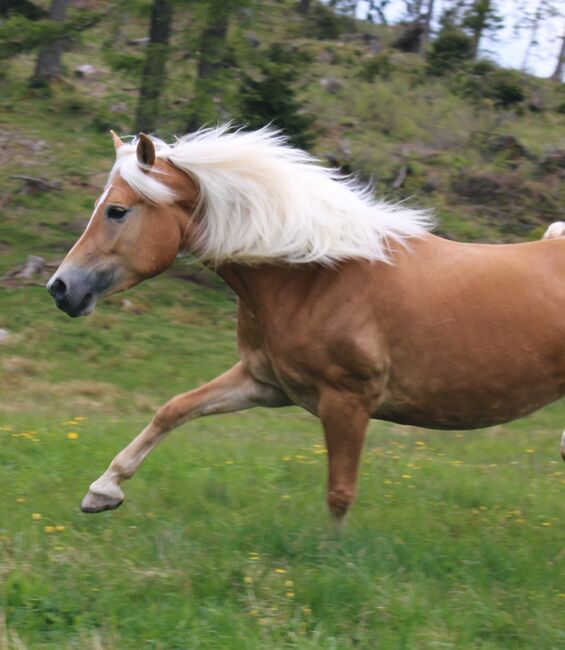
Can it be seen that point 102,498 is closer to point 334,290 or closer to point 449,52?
point 334,290

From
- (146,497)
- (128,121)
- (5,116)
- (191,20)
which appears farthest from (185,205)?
(5,116)

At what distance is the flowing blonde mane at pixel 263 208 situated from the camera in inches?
207

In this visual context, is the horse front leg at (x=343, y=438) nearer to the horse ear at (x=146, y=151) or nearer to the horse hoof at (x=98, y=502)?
the horse hoof at (x=98, y=502)

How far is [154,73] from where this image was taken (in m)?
16.6

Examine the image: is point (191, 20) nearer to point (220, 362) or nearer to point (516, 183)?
point (220, 362)

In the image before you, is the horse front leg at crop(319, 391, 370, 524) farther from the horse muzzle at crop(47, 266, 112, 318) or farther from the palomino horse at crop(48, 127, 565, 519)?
the horse muzzle at crop(47, 266, 112, 318)

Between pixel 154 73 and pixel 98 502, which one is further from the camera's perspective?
pixel 154 73

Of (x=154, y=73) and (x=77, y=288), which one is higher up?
(x=77, y=288)

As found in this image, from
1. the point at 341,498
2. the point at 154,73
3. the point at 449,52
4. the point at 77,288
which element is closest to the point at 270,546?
the point at 341,498

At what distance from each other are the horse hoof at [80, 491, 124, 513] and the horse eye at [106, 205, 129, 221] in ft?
5.01

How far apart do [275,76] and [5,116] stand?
9445mm

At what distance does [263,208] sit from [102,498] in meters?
1.84

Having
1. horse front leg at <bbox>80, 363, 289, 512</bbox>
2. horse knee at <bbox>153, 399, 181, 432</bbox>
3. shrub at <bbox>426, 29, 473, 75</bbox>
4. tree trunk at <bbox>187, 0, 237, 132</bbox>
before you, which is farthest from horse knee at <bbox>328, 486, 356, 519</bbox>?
shrub at <bbox>426, 29, 473, 75</bbox>

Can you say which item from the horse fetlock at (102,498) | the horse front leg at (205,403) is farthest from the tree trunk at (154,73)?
the horse fetlock at (102,498)
